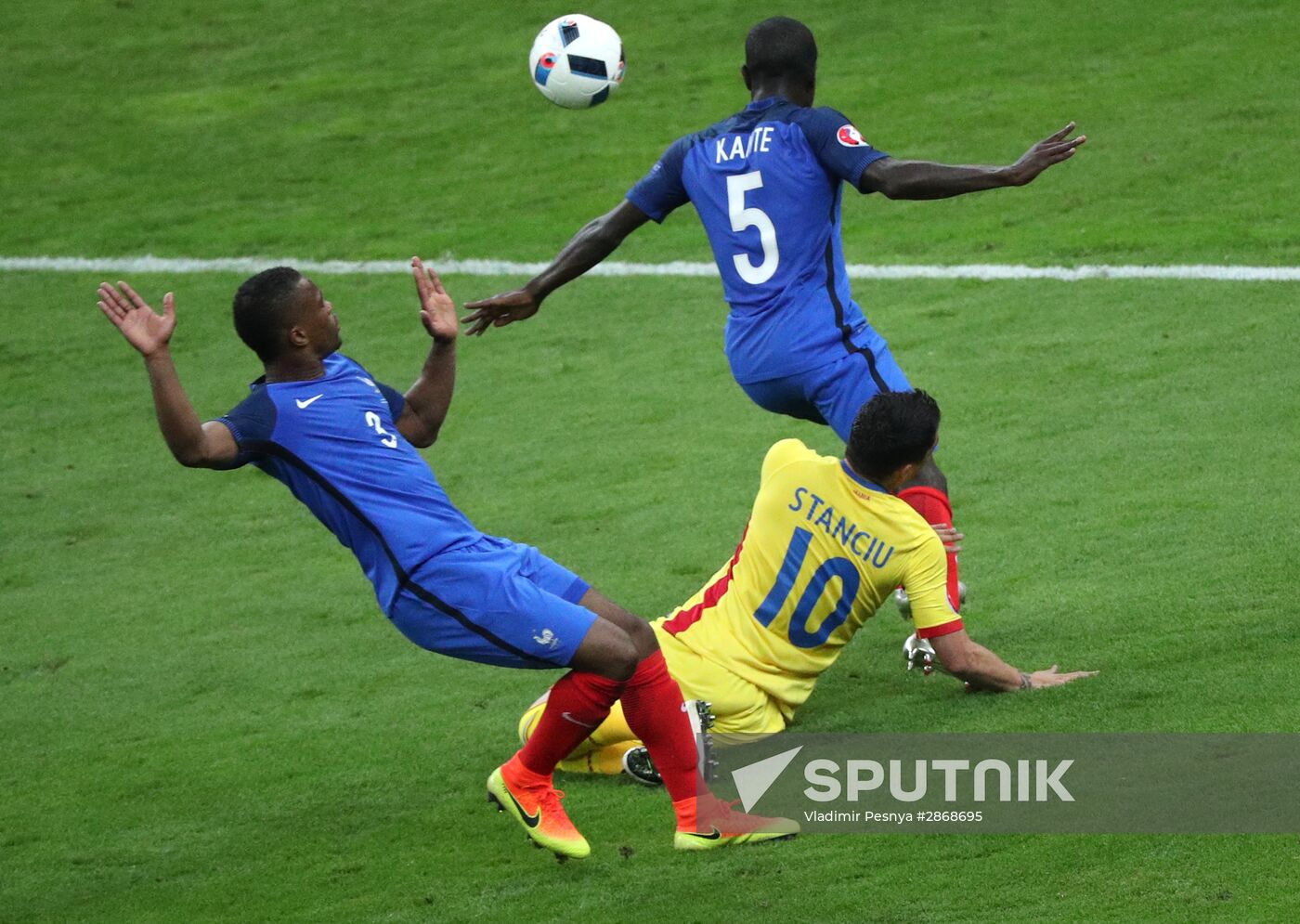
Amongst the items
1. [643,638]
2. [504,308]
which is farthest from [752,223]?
[643,638]

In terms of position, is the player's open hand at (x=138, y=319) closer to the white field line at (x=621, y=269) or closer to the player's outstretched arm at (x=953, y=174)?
the player's outstretched arm at (x=953, y=174)

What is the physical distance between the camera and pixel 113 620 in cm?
788

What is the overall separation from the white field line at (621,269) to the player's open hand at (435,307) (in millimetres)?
6177

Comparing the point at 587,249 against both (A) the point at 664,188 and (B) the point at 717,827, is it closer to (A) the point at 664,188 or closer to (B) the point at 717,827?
(A) the point at 664,188

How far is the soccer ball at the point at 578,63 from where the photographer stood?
25.7ft

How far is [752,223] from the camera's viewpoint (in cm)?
655

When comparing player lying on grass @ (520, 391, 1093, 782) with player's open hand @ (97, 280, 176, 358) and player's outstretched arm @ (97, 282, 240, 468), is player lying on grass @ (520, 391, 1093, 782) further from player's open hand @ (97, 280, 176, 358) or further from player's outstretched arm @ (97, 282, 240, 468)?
player's open hand @ (97, 280, 176, 358)

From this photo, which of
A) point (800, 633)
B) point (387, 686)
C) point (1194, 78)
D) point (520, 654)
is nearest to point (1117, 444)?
point (800, 633)

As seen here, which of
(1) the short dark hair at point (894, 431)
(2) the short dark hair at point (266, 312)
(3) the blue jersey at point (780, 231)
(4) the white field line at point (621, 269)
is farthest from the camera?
(4) the white field line at point (621, 269)

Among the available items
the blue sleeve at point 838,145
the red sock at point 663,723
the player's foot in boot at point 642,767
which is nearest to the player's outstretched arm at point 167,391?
the red sock at point 663,723

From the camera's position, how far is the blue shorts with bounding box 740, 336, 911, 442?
21.0 ft

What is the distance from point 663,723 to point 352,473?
46.2 inches

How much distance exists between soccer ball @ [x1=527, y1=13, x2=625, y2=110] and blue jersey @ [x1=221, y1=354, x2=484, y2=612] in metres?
3.09

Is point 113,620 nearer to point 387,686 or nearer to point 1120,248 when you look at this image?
point 387,686
